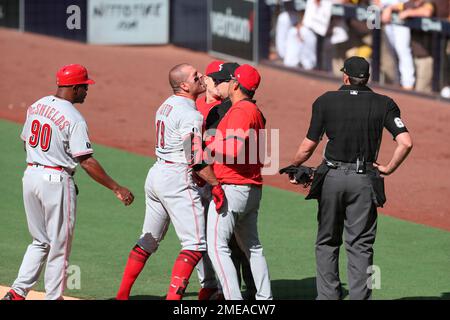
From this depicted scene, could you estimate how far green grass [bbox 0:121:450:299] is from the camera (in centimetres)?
904

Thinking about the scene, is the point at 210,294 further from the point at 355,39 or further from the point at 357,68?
the point at 355,39

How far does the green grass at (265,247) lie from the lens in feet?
29.7

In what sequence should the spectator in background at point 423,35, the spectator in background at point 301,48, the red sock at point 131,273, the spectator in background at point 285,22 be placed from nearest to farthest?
the red sock at point 131,273 < the spectator in background at point 423,35 < the spectator in background at point 301,48 < the spectator in background at point 285,22

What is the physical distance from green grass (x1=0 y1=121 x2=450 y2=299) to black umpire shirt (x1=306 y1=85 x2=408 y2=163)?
1.44m

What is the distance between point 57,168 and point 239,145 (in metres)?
1.33

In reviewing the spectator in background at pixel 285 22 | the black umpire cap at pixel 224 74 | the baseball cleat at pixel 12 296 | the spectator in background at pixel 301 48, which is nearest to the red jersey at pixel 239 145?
the black umpire cap at pixel 224 74

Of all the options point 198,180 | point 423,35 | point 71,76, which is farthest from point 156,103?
point 71,76

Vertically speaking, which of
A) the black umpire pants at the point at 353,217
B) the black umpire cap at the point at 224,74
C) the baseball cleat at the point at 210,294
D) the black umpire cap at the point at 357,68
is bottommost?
the baseball cleat at the point at 210,294

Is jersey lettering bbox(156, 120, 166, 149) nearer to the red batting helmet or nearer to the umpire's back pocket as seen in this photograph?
the red batting helmet

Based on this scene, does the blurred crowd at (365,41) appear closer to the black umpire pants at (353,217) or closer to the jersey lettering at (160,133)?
the black umpire pants at (353,217)

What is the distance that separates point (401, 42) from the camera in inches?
688

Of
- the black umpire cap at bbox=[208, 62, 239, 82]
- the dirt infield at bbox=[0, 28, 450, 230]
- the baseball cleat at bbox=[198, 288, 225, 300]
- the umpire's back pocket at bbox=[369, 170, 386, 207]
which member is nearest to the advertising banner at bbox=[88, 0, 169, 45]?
the dirt infield at bbox=[0, 28, 450, 230]

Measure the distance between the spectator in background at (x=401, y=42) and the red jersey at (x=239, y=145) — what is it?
9.90 m

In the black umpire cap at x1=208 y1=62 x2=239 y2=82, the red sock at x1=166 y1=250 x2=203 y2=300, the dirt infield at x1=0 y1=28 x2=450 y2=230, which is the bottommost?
the dirt infield at x1=0 y1=28 x2=450 y2=230
